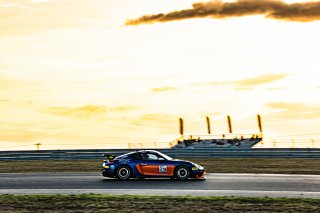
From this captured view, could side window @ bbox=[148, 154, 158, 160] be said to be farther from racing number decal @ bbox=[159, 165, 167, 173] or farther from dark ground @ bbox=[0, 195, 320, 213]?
dark ground @ bbox=[0, 195, 320, 213]

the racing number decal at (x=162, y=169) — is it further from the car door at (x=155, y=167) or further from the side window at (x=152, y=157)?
the side window at (x=152, y=157)

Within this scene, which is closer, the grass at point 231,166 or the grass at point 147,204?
the grass at point 147,204

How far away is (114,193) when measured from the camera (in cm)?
1938

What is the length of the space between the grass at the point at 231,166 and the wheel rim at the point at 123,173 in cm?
631

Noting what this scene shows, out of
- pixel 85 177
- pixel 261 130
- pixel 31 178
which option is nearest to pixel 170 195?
pixel 85 177

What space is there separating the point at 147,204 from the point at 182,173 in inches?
259

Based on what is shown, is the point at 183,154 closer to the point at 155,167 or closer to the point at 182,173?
the point at 182,173

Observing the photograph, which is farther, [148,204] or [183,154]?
[183,154]

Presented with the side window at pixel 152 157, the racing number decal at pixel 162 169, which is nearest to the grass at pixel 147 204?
the racing number decal at pixel 162 169

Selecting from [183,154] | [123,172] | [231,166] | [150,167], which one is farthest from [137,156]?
[183,154]

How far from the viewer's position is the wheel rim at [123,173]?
23.1 meters

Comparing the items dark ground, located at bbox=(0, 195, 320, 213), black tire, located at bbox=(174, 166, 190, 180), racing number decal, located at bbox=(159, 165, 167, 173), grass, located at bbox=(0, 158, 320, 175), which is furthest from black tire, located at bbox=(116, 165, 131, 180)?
grass, located at bbox=(0, 158, 320, 175)

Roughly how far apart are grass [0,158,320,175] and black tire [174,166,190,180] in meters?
5.15

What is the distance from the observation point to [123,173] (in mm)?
23141
